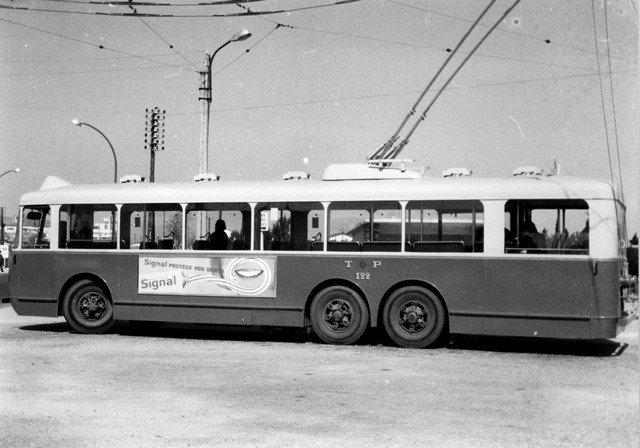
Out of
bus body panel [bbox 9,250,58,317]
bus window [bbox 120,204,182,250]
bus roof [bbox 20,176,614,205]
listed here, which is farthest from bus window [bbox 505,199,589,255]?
bus body panel [bbox 9,250,58,317]

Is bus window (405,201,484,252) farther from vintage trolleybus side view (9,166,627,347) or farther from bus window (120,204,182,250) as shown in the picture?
bus window (120,204,182,250)

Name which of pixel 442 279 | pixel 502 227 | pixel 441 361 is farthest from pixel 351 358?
pixel 502 227

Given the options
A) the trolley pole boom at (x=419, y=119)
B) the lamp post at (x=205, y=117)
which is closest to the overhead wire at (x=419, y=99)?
the trolley pole boom at (x=419, y=119)

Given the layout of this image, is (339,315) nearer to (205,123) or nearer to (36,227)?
(36,227)

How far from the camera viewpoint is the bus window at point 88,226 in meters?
14.1

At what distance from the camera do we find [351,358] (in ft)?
36.3

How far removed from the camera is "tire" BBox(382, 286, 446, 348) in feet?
40.2

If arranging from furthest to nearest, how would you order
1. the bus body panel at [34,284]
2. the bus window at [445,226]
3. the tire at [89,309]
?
1. the bus body panel at [34,284]
2. the tire at [89,309]
3. the bus window at [445,226]

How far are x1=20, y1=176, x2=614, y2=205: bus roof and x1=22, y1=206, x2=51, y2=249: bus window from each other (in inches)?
6.2

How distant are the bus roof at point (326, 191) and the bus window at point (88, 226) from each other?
0.44 feet

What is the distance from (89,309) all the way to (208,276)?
228 centimetres

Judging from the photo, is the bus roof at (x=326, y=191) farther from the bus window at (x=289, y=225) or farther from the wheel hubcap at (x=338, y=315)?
the wheel hubcap at (x=338, y=315)

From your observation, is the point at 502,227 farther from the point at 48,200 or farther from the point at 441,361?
the point at 48,200

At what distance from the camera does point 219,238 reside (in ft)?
43.9
